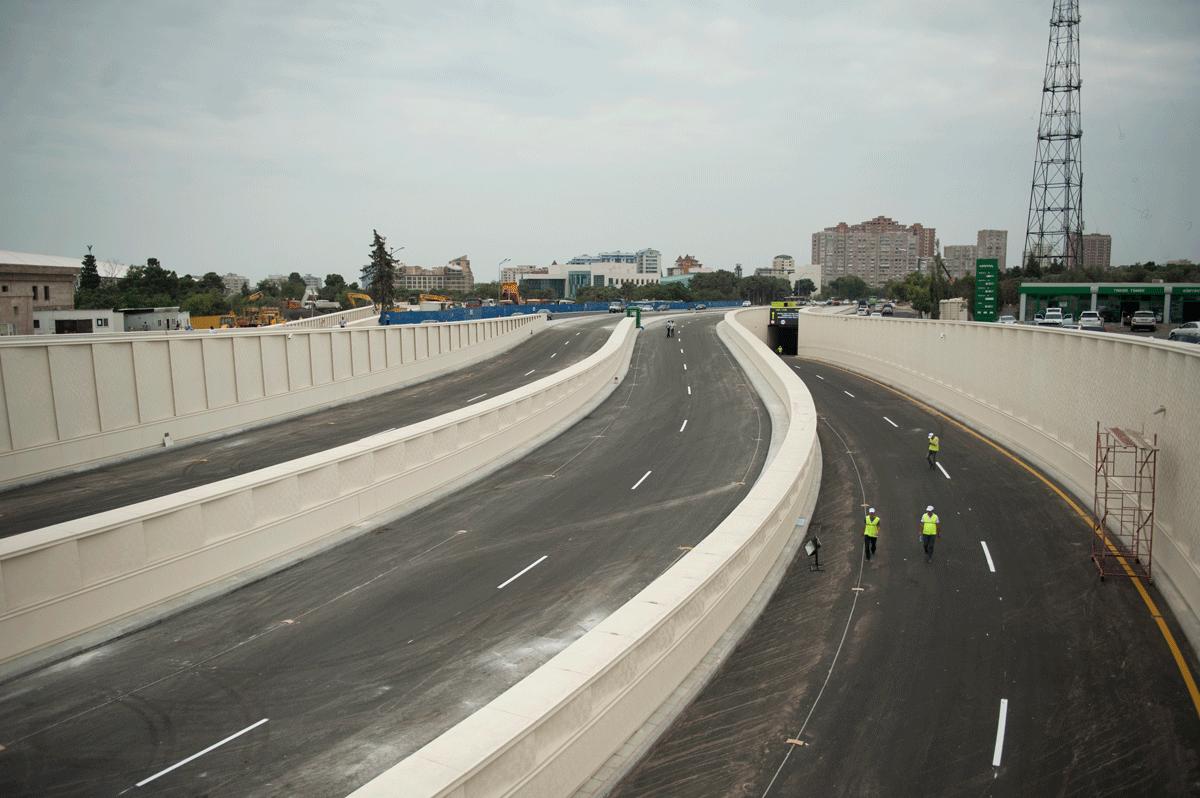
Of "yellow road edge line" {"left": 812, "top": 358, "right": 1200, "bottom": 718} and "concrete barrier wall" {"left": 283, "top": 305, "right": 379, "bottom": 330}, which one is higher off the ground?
"concrete barrier wall" {"left": 283, "top": 305, "right": 379, "bottom": 330}

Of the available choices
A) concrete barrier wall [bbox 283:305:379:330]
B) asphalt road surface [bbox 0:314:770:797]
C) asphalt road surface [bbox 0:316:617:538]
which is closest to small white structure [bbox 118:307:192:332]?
concrete barrier wall [bbox 283:305:379:330]

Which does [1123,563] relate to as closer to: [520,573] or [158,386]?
[520,573]

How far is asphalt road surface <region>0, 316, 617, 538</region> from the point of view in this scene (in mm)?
21000

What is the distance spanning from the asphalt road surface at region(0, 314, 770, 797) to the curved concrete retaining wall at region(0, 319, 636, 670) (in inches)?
28.5

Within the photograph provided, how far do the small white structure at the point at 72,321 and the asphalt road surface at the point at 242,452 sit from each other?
80.6 ft

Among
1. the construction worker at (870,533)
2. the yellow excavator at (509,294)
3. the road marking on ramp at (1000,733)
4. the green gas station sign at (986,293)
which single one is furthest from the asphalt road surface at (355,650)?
the yellow excavator at (509,294)

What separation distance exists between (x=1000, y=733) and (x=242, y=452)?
2412 centimetres

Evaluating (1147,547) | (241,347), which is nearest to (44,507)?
(241,347)

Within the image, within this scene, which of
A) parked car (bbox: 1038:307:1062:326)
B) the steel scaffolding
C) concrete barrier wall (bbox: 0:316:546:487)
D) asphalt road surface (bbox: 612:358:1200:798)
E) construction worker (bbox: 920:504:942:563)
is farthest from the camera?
parked car (bbox: 1038:307:1062:326)

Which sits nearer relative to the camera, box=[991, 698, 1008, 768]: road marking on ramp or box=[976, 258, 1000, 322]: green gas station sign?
box=[991, 698, 1008, 768]: road marking on ramp

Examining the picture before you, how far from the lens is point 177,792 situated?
967cm

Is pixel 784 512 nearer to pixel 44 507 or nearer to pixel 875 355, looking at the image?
pixel 44 507

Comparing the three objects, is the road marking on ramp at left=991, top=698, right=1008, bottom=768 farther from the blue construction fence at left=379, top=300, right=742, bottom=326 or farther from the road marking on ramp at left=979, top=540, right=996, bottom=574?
the blue construction fence at left=379, top=300, right=742, bottom=326

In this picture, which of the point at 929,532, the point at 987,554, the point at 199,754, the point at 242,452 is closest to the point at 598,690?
the point at 199,754
